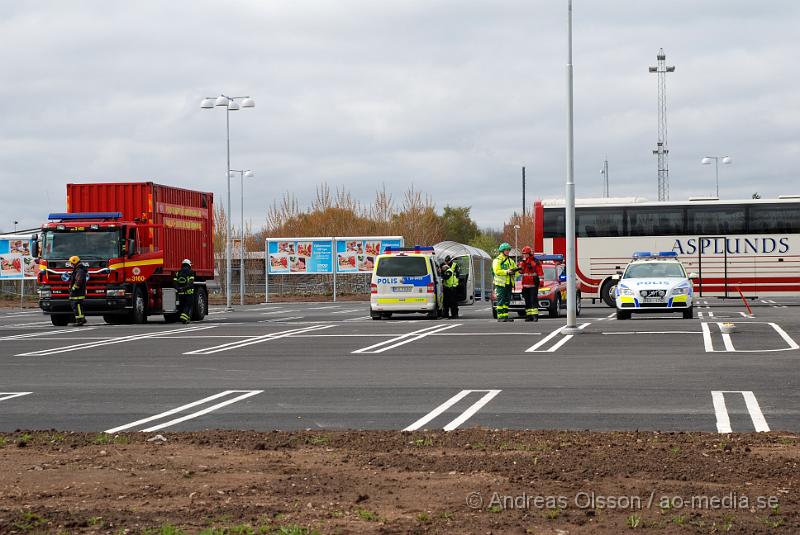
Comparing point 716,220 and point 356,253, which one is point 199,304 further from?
point 356,253

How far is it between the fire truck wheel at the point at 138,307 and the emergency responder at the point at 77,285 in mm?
1478

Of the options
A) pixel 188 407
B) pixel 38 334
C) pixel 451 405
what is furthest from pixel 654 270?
pixel 188 407

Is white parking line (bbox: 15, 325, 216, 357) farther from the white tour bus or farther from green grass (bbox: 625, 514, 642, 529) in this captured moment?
the white tour bus

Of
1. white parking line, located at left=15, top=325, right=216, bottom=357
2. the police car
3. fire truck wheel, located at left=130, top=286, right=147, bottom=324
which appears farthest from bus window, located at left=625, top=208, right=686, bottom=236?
white parking line, located at left=15, top=325, right=216, bottom=357

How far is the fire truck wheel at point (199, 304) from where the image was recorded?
121 feet

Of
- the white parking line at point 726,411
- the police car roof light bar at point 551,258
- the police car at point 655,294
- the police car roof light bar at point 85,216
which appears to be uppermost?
the police car roof light bar at point 85,216

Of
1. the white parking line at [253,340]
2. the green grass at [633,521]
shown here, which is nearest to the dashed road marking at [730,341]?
the white parking line at [253,340]

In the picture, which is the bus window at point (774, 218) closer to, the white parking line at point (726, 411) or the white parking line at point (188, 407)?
the white parking line at point (726, 411)

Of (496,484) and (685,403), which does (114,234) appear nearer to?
(685,403)

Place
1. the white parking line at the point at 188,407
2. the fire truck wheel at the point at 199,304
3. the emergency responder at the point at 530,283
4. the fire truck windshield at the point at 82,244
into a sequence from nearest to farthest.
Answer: the white parking line at the point at 188,407, the emergency responder at the point at 530,283, the fire truck windshield at the point at 82,244, the fire truck wheel at the point at 199,304

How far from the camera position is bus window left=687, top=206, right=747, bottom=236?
4322 cm

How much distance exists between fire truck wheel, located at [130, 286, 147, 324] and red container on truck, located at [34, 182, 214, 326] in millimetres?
→ 28

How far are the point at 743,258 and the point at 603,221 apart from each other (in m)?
5.05

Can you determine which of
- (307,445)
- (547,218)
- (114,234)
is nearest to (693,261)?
(547,218)
